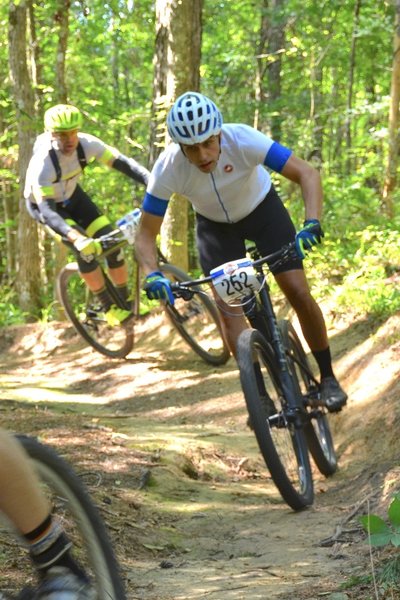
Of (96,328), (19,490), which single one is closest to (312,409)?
(19,490)

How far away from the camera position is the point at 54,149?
8281 mm

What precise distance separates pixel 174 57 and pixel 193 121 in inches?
220

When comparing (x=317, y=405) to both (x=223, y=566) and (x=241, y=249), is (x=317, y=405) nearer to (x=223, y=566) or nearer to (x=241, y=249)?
(x=241, y=249)

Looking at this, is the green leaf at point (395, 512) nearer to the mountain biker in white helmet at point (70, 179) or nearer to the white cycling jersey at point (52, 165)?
the mountain biker in white helmet at point (70, 179)

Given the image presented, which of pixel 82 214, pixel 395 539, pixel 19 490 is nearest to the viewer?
pixel 19 490

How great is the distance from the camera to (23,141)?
13508mm

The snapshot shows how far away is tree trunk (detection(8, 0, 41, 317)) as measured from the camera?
13.2m

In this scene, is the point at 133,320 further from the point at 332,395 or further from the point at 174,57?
the point at 332,395

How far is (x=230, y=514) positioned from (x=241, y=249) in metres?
1.65

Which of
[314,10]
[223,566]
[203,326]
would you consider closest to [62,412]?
[203,326]

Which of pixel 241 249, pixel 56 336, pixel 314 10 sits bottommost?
pixel 56 336

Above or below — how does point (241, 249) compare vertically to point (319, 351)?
above

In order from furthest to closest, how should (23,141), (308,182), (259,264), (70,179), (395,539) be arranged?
(23,141) < (70,179) < (308,182) < (259,264) < (395,539)

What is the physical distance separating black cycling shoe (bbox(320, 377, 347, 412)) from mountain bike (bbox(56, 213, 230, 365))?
2861 millimetres
